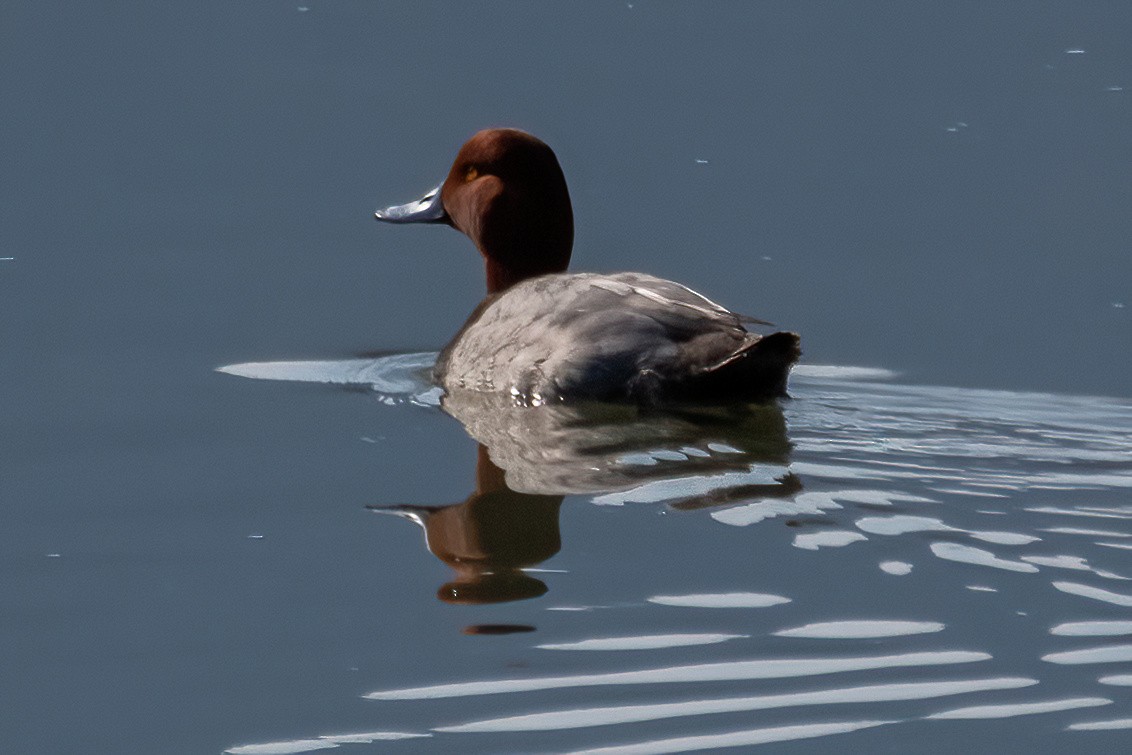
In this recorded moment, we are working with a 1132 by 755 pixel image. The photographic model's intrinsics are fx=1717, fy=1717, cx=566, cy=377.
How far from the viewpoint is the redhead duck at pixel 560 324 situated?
6305 mm

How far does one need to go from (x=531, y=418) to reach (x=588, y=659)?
8.42ft

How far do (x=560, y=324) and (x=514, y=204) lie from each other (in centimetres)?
132

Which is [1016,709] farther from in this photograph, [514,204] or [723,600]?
[514,204]

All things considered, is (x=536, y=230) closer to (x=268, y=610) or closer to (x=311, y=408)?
(x=311, y=408)

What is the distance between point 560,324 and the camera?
261 inches

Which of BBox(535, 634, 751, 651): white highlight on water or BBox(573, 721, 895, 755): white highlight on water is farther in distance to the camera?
BBox(535, 634, 751, 651): white highlight on water

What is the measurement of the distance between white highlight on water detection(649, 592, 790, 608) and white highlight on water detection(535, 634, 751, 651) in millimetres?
235

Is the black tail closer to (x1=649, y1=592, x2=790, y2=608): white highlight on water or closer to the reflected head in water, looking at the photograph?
the reflected head in water

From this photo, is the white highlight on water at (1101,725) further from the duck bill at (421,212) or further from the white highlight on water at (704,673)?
the duck bill at (421,212)

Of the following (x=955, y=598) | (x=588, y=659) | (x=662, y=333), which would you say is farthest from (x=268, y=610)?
(x=662, y=333)

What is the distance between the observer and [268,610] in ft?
15.0

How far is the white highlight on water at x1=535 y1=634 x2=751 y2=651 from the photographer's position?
4188 millimetres

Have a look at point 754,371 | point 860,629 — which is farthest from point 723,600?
point 754,371

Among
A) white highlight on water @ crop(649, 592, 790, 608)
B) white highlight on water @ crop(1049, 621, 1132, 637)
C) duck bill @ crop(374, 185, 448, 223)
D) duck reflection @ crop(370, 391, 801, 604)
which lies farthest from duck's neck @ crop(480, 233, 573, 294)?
white highlight on water @ crop(1049, 621, 1132, 637)
